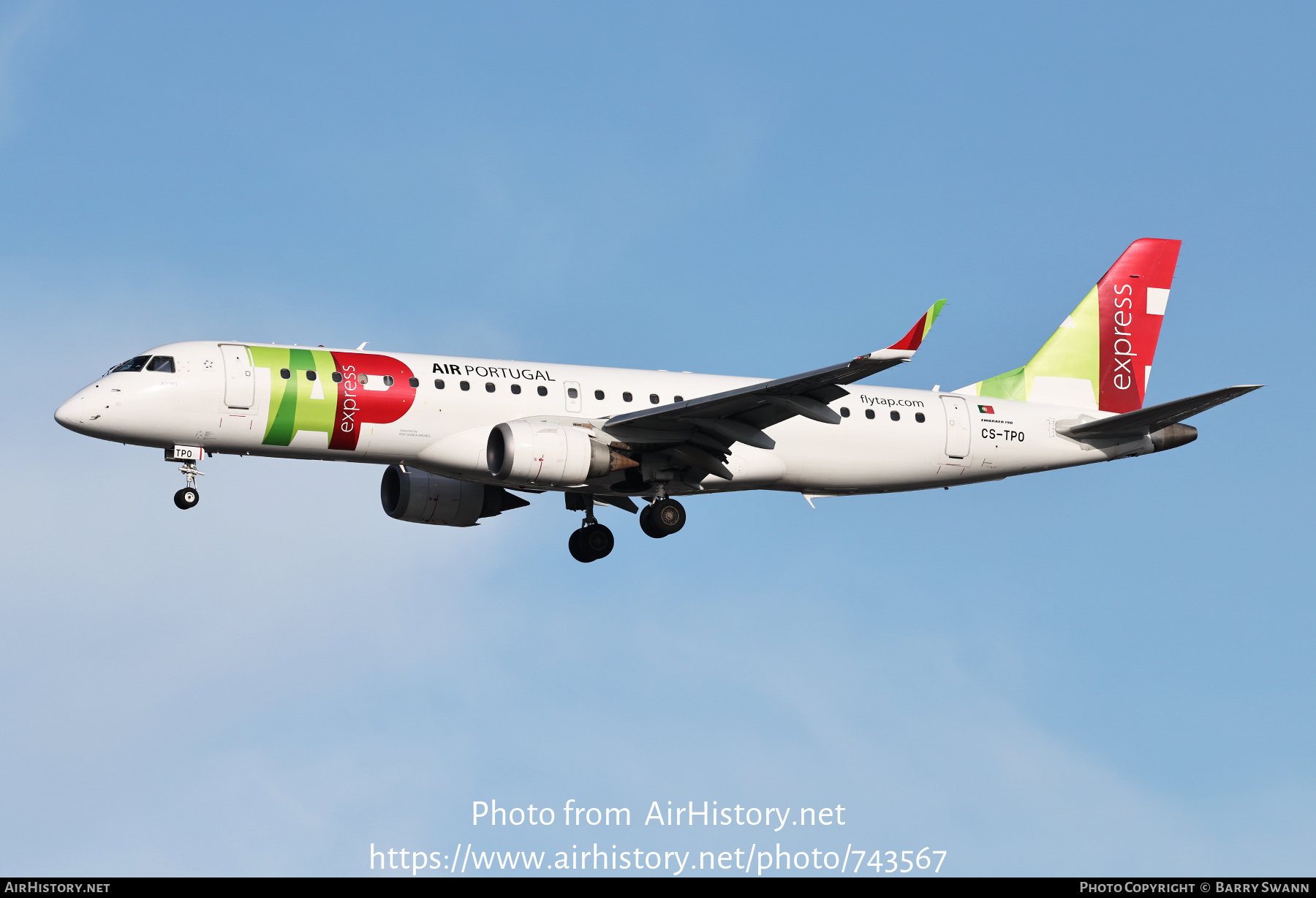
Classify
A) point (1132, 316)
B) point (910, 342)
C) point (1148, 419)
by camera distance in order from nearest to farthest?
point (910, 342)
point (1148, 419)
point (1132, 316)

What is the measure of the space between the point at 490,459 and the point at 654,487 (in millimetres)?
4047

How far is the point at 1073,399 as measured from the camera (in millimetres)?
39531

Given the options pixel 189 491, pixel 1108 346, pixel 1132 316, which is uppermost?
pixel 1132 316

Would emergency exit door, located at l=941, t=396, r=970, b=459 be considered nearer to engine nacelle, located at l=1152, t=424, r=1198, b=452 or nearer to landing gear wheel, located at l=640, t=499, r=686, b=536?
engine nacelle, located at l=1152, t=424, r=1198, b=452

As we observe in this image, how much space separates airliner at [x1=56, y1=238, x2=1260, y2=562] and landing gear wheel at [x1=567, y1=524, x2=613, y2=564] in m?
0.05

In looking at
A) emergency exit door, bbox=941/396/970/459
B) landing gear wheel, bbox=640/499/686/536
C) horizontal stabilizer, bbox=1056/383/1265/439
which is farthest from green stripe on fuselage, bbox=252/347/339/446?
horizontal stabilizer, bbox=1056/383/1265/439

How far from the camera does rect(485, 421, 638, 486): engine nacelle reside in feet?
104

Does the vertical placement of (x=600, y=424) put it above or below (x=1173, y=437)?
below

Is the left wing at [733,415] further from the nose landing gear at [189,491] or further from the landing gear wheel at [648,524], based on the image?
the nose landing gear at [189,491]

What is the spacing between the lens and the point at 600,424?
110ft

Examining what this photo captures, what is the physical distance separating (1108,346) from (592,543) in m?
14.5

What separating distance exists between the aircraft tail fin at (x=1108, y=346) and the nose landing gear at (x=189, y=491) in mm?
18532

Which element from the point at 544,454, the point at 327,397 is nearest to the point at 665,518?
the point at 544,454

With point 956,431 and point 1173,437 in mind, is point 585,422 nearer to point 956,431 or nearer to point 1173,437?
point 956,431
